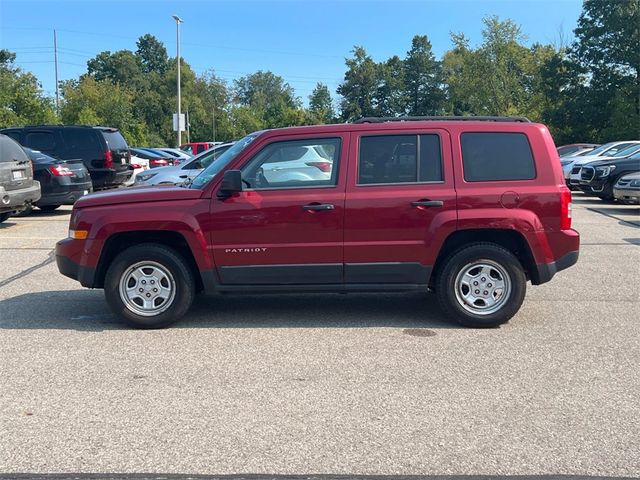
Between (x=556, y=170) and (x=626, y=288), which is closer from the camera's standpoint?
(x=556, y=170)

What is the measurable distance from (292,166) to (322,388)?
7.49ft

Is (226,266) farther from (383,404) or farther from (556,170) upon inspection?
(556,170)

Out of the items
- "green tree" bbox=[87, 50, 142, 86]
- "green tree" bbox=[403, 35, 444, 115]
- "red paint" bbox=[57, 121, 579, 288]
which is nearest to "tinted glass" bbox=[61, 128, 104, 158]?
"red paint" bbox=[57, 121, 579, 288]

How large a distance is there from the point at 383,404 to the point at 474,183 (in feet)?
8.11

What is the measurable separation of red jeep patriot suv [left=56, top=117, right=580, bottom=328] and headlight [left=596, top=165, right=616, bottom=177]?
12.3 metres

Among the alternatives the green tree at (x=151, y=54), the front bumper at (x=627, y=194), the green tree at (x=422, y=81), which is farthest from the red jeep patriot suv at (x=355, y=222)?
the green tree at (x=151, y=54)

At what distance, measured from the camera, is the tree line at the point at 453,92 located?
42.9m

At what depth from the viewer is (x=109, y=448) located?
151 inches

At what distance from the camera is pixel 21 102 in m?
32.7

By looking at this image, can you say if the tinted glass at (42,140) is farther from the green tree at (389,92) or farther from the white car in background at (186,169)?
the green tree at (389,92)

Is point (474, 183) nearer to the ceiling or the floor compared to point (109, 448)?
nearer to the ceiling

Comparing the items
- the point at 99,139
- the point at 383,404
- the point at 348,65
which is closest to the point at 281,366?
the point at 383,404

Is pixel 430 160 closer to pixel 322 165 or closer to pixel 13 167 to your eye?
pixel 322 165

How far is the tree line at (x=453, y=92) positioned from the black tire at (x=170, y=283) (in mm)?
28267
